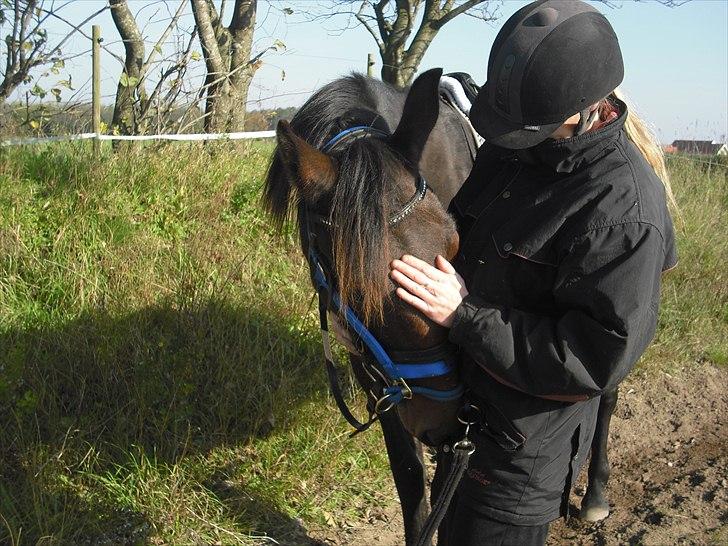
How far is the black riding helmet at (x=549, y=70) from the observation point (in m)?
1.74

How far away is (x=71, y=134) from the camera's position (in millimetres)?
5914

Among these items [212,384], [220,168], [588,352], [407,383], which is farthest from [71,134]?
[588,352]

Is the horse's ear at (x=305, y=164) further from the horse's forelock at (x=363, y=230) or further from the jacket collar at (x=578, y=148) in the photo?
the jacket collar at (x=578, y=148)

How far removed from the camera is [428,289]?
1868 mm

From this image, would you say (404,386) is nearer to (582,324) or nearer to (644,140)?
(582,324)

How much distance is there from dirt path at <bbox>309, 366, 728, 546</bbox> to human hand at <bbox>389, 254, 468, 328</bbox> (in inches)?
76.8

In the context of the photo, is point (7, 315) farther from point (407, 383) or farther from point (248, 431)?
point (407, 383)

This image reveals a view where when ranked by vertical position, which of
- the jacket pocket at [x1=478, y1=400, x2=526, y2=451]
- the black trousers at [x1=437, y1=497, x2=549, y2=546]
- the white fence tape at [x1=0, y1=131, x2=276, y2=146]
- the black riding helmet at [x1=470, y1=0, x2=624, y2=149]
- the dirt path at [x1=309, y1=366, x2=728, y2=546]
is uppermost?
the black riding helmet at [x1=470, y1=0, x2=624, y2=149]

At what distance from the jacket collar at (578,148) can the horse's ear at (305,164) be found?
1.97 feet

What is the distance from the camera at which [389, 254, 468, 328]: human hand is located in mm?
1857

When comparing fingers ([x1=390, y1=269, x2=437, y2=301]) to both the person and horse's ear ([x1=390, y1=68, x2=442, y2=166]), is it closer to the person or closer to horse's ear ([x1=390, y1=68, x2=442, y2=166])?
the person

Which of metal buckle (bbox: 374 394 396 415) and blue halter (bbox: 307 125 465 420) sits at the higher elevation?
blue halter (bbox: 307 125 465 420)

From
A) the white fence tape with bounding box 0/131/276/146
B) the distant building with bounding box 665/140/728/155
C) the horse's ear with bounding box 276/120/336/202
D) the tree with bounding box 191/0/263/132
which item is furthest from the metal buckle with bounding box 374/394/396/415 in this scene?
the distant building with bounding box 665/140/728/155

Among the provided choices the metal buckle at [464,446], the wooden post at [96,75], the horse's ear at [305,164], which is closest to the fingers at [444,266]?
the horse's ear at [305,164]
